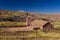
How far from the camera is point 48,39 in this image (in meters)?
23.4

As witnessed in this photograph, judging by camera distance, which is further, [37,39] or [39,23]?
[39,23]

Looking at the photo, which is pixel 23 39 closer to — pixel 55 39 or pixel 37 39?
pixel 37 39

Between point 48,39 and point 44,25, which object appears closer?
point 48,39

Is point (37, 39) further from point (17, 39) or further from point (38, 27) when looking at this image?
point (38, 27)

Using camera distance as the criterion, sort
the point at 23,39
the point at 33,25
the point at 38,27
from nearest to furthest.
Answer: the point at 23,39 < the point at 38,27 < the point at 33,25

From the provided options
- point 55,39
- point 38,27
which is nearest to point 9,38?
point 55,39

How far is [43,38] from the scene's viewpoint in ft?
78.9

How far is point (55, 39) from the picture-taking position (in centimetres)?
2358

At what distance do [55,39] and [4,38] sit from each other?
6.67m

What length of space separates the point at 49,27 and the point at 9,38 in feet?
45.9

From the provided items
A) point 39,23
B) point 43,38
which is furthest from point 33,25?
point 43,38

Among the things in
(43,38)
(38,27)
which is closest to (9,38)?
(43,38)

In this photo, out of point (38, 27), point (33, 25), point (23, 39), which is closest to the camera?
point (23, 39)

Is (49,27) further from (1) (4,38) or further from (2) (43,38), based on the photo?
(1) (4,38)
